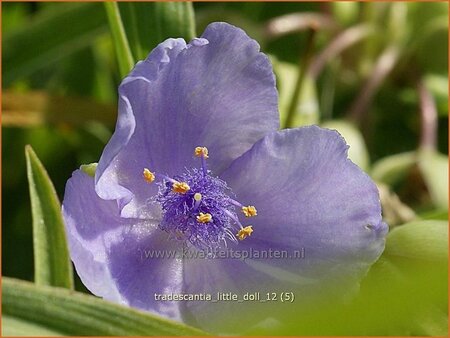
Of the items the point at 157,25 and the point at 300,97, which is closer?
the point at 157,25

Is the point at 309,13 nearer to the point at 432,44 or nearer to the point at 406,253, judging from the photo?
the point at 432,44

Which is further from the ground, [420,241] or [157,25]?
[157,25]

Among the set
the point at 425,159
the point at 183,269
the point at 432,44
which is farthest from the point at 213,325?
the point at 432,44

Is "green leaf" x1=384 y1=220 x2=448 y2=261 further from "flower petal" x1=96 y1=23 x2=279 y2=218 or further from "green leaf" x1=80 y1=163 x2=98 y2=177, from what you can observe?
"green leaf" x1=80 y1=163 x2=98 y2=177

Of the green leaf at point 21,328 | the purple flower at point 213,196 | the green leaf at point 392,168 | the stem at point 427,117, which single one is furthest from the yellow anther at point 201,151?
the stem at point 427,117

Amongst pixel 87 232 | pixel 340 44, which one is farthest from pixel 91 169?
pixel 340 44

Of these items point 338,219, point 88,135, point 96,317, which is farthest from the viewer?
point 88,135

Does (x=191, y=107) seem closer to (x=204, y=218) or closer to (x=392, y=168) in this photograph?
(x=204, y=218)

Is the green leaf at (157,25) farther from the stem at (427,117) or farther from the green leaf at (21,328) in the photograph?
the stem at (427,117)
